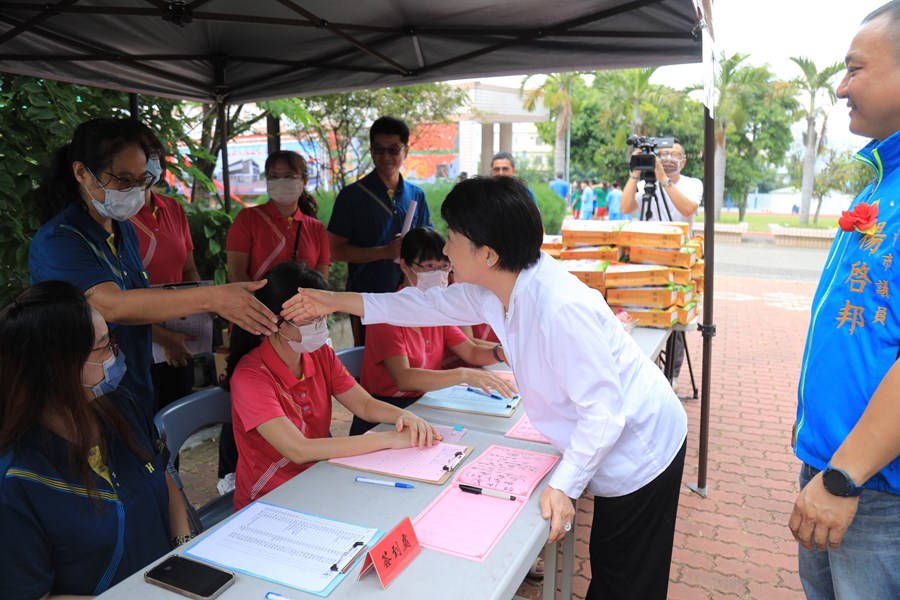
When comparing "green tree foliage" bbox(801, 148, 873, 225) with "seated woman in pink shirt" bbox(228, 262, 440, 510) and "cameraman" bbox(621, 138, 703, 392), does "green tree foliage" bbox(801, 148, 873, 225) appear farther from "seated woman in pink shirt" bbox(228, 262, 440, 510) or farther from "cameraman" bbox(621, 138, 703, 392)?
"seated woman in pink shirt" bbox(228, 262, 440, 510)

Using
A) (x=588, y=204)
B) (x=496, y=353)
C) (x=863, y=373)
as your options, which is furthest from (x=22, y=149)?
(x=588, y=204)

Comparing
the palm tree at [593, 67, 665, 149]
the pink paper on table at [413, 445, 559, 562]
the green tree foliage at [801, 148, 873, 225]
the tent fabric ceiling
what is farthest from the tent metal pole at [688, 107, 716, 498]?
the palm tree at [593, 67, 665, 149]

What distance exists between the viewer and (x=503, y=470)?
1667mm

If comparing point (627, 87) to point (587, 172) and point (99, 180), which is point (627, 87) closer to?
point (587, 172)

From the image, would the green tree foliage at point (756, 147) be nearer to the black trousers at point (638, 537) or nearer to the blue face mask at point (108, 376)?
the black trousers at point (638, 537)

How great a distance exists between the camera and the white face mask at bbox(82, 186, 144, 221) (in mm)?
2059

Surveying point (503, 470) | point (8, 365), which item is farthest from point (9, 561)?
point (503, 470)

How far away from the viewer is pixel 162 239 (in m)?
2.99

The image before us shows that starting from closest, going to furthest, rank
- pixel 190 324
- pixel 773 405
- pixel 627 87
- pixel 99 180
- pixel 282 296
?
pixel 282 296 < pixel 99 180 < pixel 190 324 < pixel 773 405 < pixel 627 87

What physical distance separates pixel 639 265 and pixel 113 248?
266 cm

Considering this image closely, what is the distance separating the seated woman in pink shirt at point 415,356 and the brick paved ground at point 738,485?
3.03ft

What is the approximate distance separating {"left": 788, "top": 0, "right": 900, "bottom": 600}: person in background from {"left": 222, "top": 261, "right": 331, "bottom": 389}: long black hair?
1.41 metres

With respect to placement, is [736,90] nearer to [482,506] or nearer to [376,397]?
[376,397]

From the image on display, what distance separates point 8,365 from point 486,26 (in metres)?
2.83
